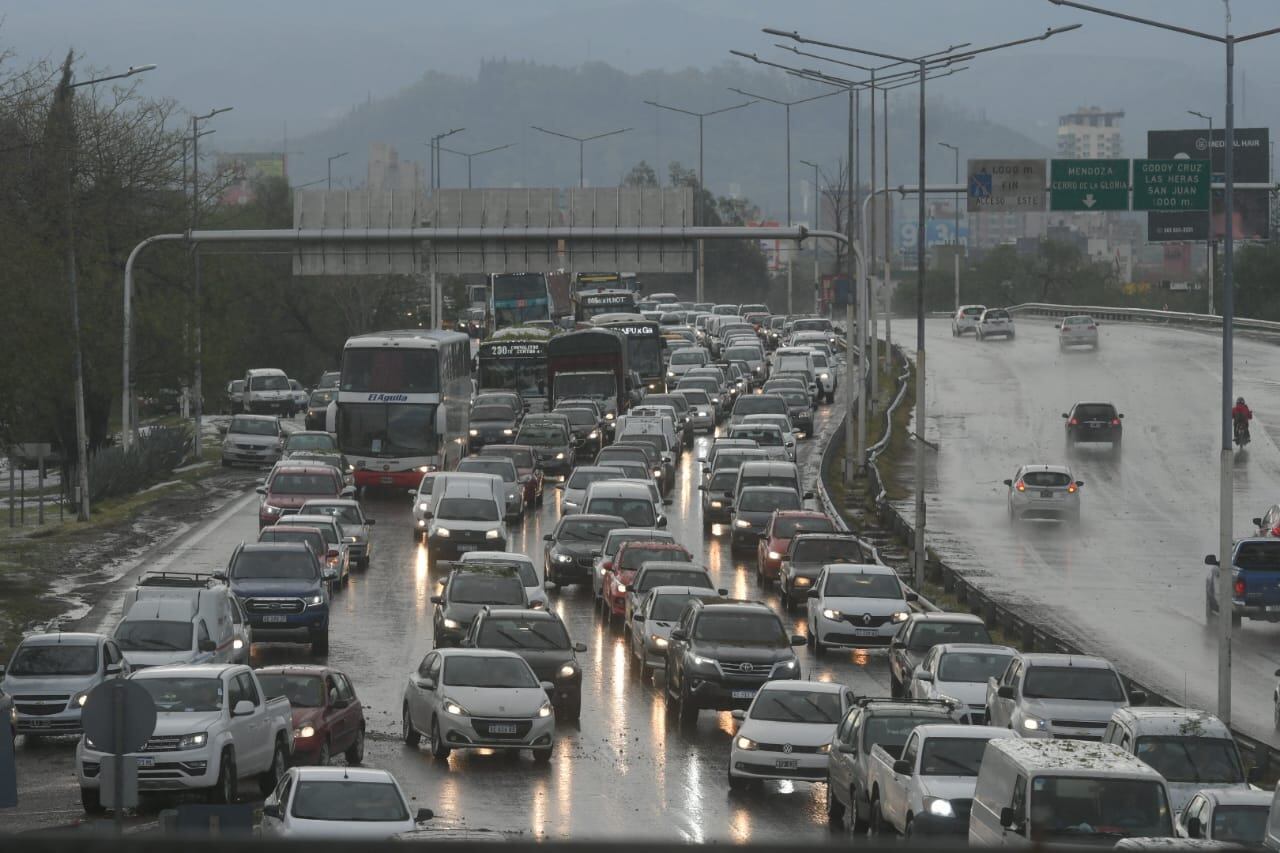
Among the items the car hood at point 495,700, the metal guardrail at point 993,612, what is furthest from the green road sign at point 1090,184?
the car hood at point 495,700

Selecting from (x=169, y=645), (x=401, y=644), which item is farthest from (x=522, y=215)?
(x=169, y=645)

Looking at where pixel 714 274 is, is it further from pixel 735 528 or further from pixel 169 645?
pixel 169 645

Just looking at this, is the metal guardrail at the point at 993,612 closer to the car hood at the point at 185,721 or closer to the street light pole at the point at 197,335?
the car hood at the point at 185,721

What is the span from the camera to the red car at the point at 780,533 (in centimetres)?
3853

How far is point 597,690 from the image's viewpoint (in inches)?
1117

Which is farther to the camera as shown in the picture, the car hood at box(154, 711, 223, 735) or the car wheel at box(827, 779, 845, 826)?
the car wheel at box(827, 779, 845, 826)

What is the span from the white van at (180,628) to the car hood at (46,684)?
68.9 inches

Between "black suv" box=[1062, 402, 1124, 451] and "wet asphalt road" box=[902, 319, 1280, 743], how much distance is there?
0.54 metres

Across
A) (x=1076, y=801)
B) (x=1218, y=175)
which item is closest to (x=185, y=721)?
(x=1076, y=801)

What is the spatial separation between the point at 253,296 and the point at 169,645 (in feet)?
237

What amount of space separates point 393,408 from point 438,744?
28.3m

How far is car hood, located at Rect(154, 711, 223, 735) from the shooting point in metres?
19.5

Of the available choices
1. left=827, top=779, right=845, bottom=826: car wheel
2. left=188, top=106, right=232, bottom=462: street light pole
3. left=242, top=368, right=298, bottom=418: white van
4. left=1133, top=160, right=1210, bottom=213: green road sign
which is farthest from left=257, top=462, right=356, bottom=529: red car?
left=242, top=368, right=298, bottom=418: white van

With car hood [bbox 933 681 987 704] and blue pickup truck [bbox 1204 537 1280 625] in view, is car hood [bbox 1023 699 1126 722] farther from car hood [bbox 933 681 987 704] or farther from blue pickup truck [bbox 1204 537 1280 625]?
blue pickup truck [bbox 1204 537 1280 625]
